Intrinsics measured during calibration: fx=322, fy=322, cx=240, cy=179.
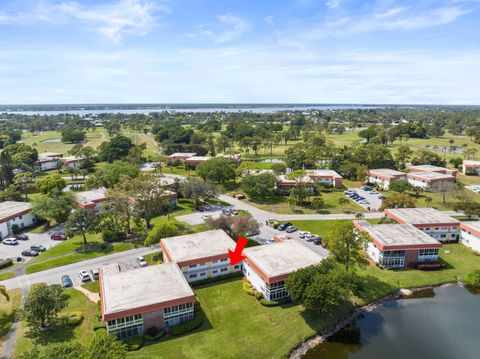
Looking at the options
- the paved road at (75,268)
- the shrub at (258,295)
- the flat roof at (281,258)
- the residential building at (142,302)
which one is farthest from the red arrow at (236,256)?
the paved road at (75,268)

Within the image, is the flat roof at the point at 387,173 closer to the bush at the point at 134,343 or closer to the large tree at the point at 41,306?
the bush at the point at 134,343

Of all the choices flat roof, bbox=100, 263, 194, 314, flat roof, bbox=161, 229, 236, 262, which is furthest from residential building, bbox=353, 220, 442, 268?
flat roof, bbox=100, 263, 194, 314

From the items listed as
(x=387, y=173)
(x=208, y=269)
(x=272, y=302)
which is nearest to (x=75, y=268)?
(x=208, y=269)

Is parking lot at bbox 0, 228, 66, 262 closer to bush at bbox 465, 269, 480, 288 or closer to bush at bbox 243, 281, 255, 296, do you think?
bush at bbox 243, 281, 255, 296

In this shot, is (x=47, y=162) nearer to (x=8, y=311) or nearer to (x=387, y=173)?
(x=8, y=311)

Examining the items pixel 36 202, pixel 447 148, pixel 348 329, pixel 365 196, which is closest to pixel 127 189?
pixel 36 202

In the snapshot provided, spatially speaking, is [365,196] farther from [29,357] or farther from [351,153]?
[29,357]
